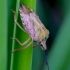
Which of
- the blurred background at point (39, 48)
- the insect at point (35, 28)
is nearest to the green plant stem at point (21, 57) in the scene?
the blurred background at point (39, 48)

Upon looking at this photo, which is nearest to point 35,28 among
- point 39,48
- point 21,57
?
point 39,48

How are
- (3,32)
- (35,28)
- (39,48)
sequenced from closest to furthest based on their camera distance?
(3,32) < (35,28) < (39,48)

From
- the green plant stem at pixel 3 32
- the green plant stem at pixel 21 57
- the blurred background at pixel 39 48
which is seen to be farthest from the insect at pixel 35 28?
the green plant stem at pixel 3 32

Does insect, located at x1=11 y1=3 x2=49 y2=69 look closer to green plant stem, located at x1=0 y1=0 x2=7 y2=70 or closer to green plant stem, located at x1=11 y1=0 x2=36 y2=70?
green plant stem, located at x1=11 y1=0 x2=36 y2=70

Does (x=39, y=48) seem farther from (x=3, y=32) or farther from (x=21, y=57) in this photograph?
(x=3, y=32)

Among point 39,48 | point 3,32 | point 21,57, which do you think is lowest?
point 39,48

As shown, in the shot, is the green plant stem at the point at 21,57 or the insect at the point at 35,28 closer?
the green plant stem at the point at 21,57

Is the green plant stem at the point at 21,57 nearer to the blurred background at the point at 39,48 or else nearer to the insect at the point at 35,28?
the blurred background at the point at 39,48

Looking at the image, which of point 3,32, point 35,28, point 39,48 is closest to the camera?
point 3,32
